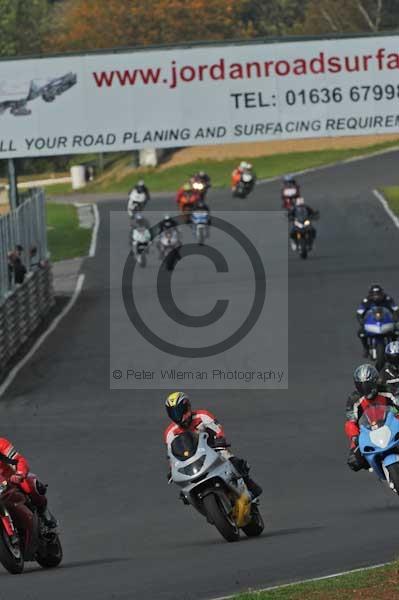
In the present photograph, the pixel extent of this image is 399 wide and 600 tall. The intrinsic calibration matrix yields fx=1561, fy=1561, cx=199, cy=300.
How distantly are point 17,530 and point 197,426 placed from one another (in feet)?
7.30

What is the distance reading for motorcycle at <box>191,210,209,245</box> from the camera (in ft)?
139

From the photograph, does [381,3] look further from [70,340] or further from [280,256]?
[70,340]

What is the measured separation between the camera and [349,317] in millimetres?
31609

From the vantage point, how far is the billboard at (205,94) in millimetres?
34812

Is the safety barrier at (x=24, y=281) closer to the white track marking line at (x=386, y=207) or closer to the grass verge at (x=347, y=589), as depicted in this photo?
the white track marking line at (x=386, y=207)

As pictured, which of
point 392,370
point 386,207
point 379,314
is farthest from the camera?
point 386,207

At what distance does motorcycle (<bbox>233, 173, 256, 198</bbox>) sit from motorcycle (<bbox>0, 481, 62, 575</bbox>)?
47.5m

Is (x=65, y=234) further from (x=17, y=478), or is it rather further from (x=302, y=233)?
(x=17, y=478)

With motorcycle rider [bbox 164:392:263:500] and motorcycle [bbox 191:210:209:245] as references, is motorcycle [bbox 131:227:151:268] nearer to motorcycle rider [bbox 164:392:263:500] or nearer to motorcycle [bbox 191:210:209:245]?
motorcycle [bbox 191:210:209:245]

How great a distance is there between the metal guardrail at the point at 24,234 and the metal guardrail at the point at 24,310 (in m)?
0.27

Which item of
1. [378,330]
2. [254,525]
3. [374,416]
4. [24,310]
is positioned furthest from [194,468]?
[24,310]

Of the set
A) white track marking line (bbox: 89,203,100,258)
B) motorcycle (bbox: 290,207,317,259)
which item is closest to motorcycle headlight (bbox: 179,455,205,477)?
motorcycle (bbox: 290,207,317,259)

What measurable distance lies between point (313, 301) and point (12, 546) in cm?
2286

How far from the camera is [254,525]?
13422mm
